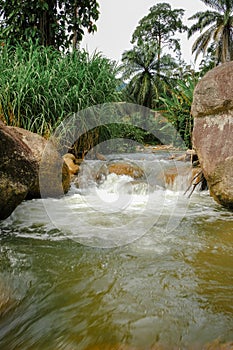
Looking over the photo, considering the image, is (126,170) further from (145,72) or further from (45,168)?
(145,72)

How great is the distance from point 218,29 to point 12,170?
2010 centimetres

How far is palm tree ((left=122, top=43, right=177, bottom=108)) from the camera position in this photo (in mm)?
19109

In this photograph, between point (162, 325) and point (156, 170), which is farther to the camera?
point (156, 170)

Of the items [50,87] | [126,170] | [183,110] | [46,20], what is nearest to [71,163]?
[126,170]

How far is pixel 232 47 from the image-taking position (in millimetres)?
18688

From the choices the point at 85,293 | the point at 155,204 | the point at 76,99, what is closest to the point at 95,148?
the point at 76,99

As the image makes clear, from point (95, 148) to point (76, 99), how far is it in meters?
1.10

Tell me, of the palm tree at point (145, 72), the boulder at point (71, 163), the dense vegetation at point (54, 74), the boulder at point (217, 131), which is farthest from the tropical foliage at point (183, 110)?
the palm tree at point (145, 72)

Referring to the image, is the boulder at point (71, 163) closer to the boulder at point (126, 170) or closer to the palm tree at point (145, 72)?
the boulder at point (126, 170)

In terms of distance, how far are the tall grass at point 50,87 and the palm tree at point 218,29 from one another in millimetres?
15186

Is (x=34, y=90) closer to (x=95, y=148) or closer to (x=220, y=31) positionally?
(x=95, y=148)

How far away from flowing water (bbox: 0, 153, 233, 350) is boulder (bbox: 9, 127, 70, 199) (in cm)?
62

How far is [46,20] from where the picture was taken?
7.16 meters

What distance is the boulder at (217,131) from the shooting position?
3.30m
